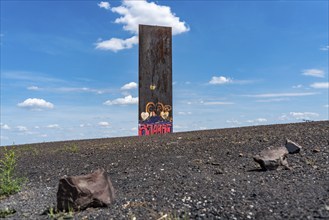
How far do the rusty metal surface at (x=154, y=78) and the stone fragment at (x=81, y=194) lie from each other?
757cm

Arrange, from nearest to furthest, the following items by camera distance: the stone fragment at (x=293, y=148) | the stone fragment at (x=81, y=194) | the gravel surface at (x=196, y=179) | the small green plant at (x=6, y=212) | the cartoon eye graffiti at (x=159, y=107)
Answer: the gravel surface at (x=196, y=179) < the stone fragment at (x=81, y=194) < the small green plant at (x=6, y=212) < the stone fragment at (x=293, y=148) < the cartoon eye graffiti at (x=159, y=107)

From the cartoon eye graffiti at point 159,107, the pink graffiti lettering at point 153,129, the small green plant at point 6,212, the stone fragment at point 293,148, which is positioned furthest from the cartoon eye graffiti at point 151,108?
the small green plant at point 6,212

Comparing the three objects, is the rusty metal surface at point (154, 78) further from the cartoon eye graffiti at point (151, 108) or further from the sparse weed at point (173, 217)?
the sparse weed at point (173, 217)

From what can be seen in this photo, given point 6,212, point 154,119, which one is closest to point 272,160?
point 6,212

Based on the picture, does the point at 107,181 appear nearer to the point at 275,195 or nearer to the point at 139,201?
the point at 139,201

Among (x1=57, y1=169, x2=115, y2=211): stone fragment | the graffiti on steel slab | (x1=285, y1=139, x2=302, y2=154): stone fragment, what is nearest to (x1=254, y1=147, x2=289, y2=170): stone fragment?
(x1=285, y1=139, x2=302, y2=154): stone fragment

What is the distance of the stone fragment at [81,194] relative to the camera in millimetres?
4594

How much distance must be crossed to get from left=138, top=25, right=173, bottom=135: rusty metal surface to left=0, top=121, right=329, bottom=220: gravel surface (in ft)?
12.4

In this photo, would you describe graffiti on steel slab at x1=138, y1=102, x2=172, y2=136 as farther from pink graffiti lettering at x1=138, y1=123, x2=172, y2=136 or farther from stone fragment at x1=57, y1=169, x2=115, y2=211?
stone fragment at x1=57, y1=169, x2=115, y2=211

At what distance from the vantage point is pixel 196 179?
210 inches

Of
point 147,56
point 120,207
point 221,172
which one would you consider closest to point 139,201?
point 120,207

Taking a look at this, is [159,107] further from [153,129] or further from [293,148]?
[293,148]

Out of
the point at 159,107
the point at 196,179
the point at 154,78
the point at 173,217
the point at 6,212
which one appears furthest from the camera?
the point at 159,107

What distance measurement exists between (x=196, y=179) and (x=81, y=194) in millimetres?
1500
